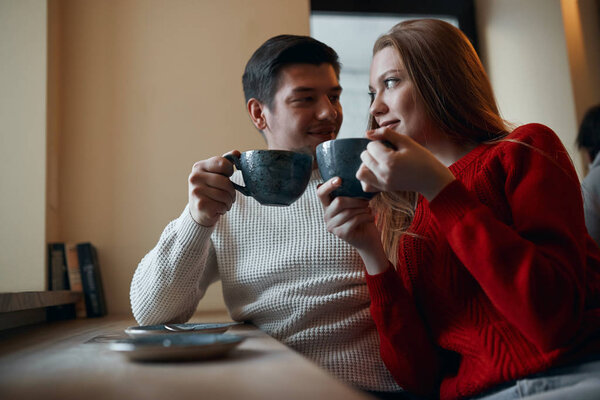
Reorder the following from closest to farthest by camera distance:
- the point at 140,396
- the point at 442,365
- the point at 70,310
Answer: the point at 140,396 → the point at 442,365 → the point at 70,310

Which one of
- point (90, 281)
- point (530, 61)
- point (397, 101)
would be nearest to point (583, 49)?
point (530, 61)

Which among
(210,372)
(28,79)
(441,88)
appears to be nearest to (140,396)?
(210,372)

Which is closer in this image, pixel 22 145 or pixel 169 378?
pixel 169 378

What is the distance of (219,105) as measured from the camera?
6.84ft

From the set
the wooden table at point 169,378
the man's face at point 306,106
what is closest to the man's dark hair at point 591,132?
the man's face at point 306,106

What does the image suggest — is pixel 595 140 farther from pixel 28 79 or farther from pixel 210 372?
pixel 28 79

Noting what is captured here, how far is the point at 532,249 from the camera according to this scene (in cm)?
71

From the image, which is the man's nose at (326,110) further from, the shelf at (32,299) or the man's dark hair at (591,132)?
the man's dark hair at (591,132)

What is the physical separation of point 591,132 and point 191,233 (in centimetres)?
191

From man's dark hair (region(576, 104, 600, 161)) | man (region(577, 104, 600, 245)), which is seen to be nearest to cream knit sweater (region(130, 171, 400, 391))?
man (region(577, 104, 600, 245))

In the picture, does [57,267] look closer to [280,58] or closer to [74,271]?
[74,271]

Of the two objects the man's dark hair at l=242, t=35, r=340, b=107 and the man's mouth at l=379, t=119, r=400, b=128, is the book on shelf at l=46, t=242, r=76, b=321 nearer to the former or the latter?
the man's dark hair at l=242, t=35, r=340, b=107

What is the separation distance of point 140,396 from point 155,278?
2.18ft

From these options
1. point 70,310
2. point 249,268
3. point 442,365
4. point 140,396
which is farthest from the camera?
point 70,310
